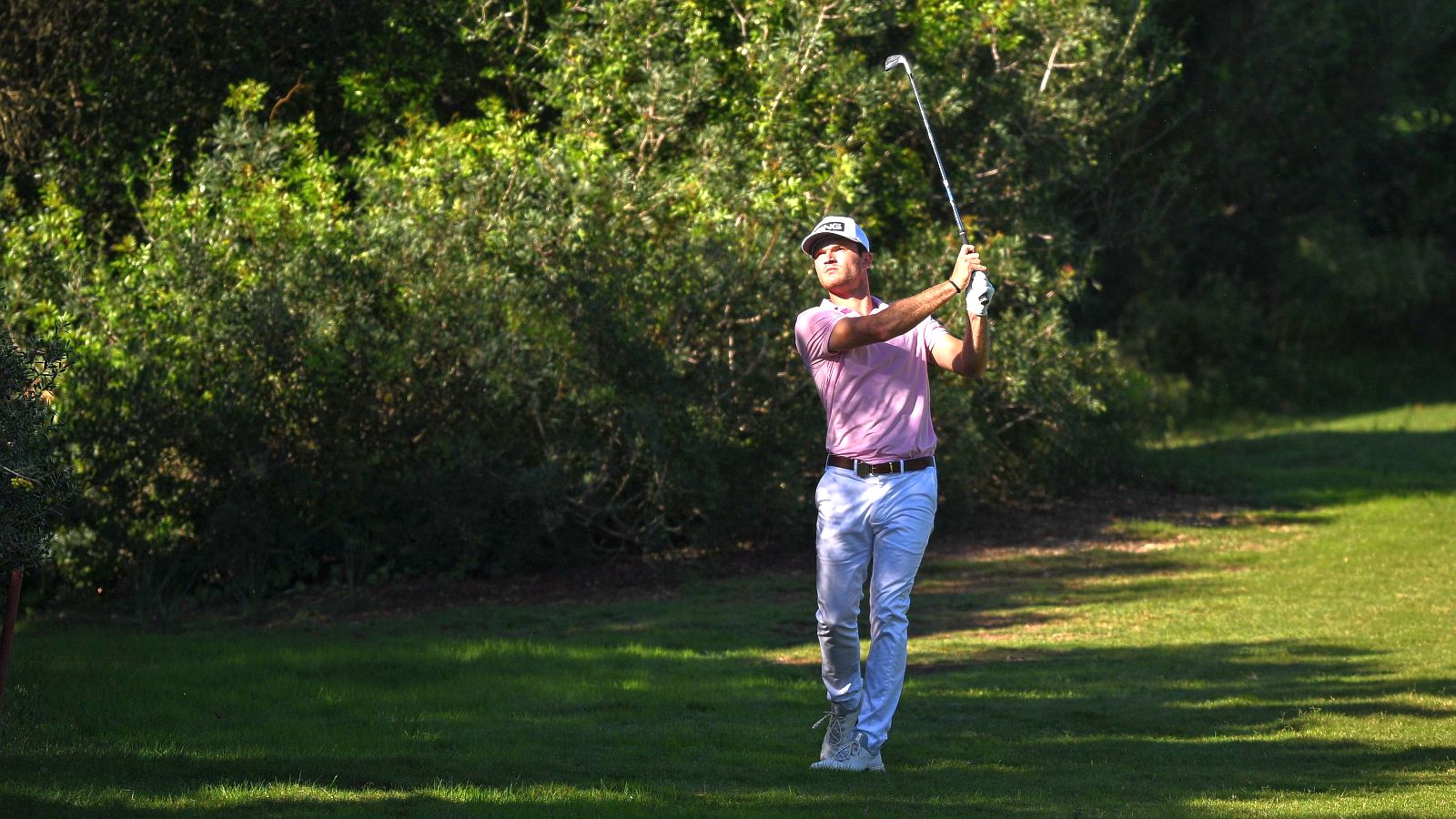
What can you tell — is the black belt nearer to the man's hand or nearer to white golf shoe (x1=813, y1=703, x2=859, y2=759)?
the man's hand

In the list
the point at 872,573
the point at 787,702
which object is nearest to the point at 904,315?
the point at 872,573

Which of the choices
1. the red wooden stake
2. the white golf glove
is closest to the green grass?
the red wooden stake

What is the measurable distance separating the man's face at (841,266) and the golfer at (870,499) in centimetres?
7

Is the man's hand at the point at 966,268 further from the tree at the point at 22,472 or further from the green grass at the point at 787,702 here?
the tree at the point at 22,472

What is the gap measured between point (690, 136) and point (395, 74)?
3047 millimetres

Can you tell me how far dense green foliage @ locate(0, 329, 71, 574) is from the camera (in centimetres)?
662

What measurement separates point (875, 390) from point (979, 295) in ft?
2.24

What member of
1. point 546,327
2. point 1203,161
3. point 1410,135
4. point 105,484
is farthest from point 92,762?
point 1410,135

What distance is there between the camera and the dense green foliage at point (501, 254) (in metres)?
13.6

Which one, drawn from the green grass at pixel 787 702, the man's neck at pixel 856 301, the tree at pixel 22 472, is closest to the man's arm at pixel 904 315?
the man's neck at pixel 856 301

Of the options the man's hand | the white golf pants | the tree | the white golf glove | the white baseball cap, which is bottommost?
the white golf pants

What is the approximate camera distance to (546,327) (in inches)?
553

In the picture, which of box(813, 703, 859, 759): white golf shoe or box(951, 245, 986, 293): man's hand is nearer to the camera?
box(951, 245, 986, 293): man's hand

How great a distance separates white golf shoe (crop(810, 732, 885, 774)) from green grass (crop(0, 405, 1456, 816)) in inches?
4.4
